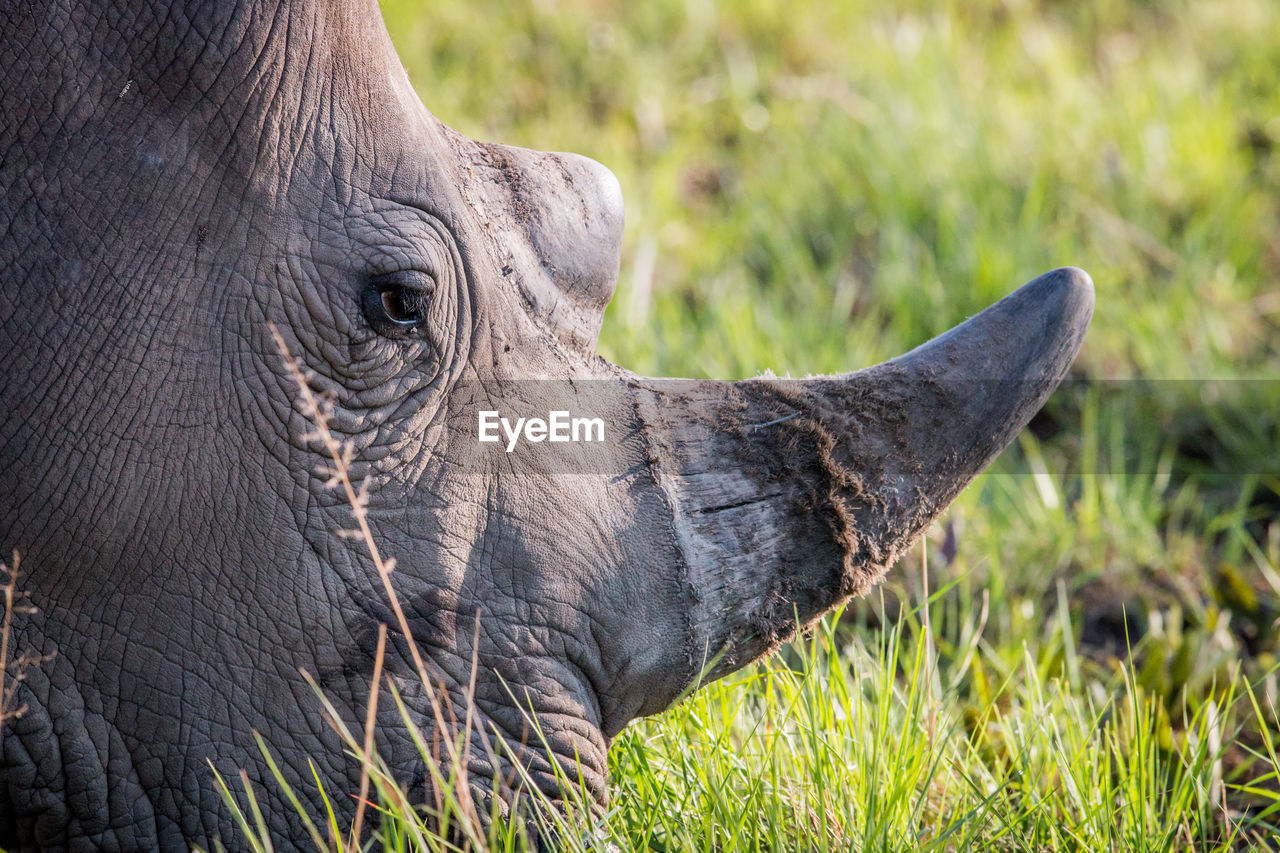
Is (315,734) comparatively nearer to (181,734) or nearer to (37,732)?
(181,734)

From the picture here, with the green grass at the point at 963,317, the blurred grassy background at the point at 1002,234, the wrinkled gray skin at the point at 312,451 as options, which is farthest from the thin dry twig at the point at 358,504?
the blurred grassy background at the point at 1002,234

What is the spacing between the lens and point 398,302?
2.30 m

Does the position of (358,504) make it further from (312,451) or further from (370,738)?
(370,738)

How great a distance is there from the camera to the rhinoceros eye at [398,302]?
227 cm

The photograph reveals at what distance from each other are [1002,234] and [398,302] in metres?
3.19

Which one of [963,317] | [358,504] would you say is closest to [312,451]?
[358,504]

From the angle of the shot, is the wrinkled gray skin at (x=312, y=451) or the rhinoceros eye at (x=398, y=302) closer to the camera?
the wrinkled gray skin at (x=312, y=451)

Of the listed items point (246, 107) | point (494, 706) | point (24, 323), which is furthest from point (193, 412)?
point (494, 706)

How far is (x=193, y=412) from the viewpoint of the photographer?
2172mm

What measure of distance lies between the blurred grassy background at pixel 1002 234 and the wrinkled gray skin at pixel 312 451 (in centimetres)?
45

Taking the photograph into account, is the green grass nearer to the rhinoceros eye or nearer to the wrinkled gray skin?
the wrinkled gray skin

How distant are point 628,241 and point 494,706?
303 cm

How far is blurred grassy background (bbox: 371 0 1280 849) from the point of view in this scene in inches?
140

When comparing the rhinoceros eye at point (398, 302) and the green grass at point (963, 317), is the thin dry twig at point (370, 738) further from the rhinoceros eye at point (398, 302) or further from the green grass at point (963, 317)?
the rhinoceros eye at point (398, 302)
